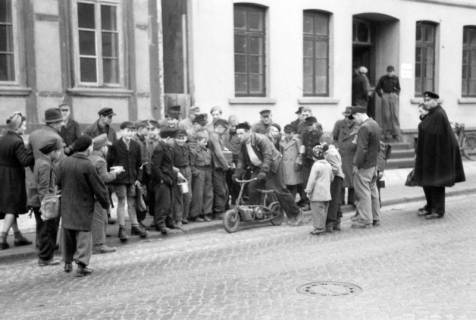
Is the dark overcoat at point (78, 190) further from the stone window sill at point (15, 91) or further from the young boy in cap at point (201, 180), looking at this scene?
the stone window sill at point (15, 91)

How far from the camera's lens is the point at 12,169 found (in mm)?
8406

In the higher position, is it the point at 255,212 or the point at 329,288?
the point at 255,212

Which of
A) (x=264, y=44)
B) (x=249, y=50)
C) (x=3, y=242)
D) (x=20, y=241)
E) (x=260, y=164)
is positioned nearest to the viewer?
(x=3, y=242)

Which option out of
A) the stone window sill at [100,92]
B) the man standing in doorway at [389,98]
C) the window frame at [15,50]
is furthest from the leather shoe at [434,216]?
the window frame at [15,50]

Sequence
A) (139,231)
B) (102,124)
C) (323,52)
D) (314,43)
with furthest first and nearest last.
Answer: (323,52)
(314,43)
(102,124)
(139,231)

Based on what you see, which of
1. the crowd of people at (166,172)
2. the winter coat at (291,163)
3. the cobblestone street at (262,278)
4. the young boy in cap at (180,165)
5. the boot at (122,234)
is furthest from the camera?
the winter coat at (291,163)

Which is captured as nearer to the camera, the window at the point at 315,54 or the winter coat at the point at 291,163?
the winter coat at the point at 291,163

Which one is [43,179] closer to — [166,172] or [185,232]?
[166,172]

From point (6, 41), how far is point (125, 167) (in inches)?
200

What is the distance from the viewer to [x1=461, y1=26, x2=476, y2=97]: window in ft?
69.3

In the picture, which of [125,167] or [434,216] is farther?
[434,216]

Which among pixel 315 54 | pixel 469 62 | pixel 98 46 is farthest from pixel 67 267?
pixel 469 62

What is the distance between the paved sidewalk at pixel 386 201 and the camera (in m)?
8.30

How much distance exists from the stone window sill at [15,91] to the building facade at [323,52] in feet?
13.5
